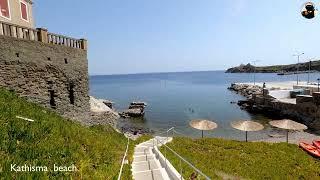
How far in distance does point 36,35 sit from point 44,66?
1944mm

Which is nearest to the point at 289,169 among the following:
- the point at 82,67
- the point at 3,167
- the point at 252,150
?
the point at 252,150

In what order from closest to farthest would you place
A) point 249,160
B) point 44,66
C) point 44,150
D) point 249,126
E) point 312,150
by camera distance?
point 44,150 → point 249,160 → point 44,66 → point 312,150 → point 249,126

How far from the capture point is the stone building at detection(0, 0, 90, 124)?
15188mm

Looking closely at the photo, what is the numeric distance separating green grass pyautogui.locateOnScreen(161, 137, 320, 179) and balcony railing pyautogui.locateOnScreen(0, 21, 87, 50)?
392 inches

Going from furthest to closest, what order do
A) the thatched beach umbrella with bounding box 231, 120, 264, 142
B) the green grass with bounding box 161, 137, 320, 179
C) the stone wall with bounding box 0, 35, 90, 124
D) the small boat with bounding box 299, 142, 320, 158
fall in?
the thatched beach umbrella with bounding box 231, 120, 264, 142 < the small boat with bounding box 299, 142, 320, 158 < the stone wall with bounding box 0, 35, 90, 124 < the green grass with bounding box 161, 137, 320, 179

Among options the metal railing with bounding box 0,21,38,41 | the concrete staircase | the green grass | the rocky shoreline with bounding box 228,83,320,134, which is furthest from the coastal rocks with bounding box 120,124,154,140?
the concrete staircase

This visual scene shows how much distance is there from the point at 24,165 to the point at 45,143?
1908 mm

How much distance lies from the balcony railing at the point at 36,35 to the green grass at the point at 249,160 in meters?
9.96

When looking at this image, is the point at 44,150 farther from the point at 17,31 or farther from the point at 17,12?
the point at 17,12

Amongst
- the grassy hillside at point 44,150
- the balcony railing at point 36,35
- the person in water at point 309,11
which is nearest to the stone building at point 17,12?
the balcony railing at point 36,35

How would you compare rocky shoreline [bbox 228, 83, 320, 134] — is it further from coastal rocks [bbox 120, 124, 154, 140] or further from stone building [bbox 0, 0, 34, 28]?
stone building [bbox 0, 0, 34, 28]

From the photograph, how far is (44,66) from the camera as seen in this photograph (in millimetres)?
17344

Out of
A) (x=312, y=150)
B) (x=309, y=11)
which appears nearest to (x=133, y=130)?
(x=312, y=150)

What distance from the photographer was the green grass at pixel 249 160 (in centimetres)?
1355
